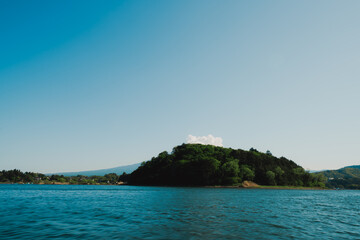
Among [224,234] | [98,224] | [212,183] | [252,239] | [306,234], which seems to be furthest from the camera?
[212,183]

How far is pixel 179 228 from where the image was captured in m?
26.0

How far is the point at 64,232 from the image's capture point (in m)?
23.8

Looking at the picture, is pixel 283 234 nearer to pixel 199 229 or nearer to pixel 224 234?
pixel 224 234

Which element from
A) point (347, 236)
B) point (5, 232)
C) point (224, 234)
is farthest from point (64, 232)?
point (347, 236)

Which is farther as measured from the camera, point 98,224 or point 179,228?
point 98,224

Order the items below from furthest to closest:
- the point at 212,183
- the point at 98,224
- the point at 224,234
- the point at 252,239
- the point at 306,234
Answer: the point at 212,183
the point at 98,224
the point at 306,234
the point at 224,234
the point at 252,239

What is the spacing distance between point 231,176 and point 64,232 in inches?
7440

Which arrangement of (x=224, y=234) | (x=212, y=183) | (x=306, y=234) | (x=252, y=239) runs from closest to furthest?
(x=252, y=239) → (x=224, y=234) → (x=306, y=234) → (x=212, y=183)

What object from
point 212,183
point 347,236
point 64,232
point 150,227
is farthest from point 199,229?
point 212,183

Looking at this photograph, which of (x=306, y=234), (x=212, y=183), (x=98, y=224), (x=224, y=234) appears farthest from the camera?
(x=212, y=183)

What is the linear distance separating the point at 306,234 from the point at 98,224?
24.5 meters

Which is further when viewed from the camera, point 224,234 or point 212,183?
point 212,183

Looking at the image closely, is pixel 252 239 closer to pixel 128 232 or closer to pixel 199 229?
pixel 199 229

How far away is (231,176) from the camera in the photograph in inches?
7859
